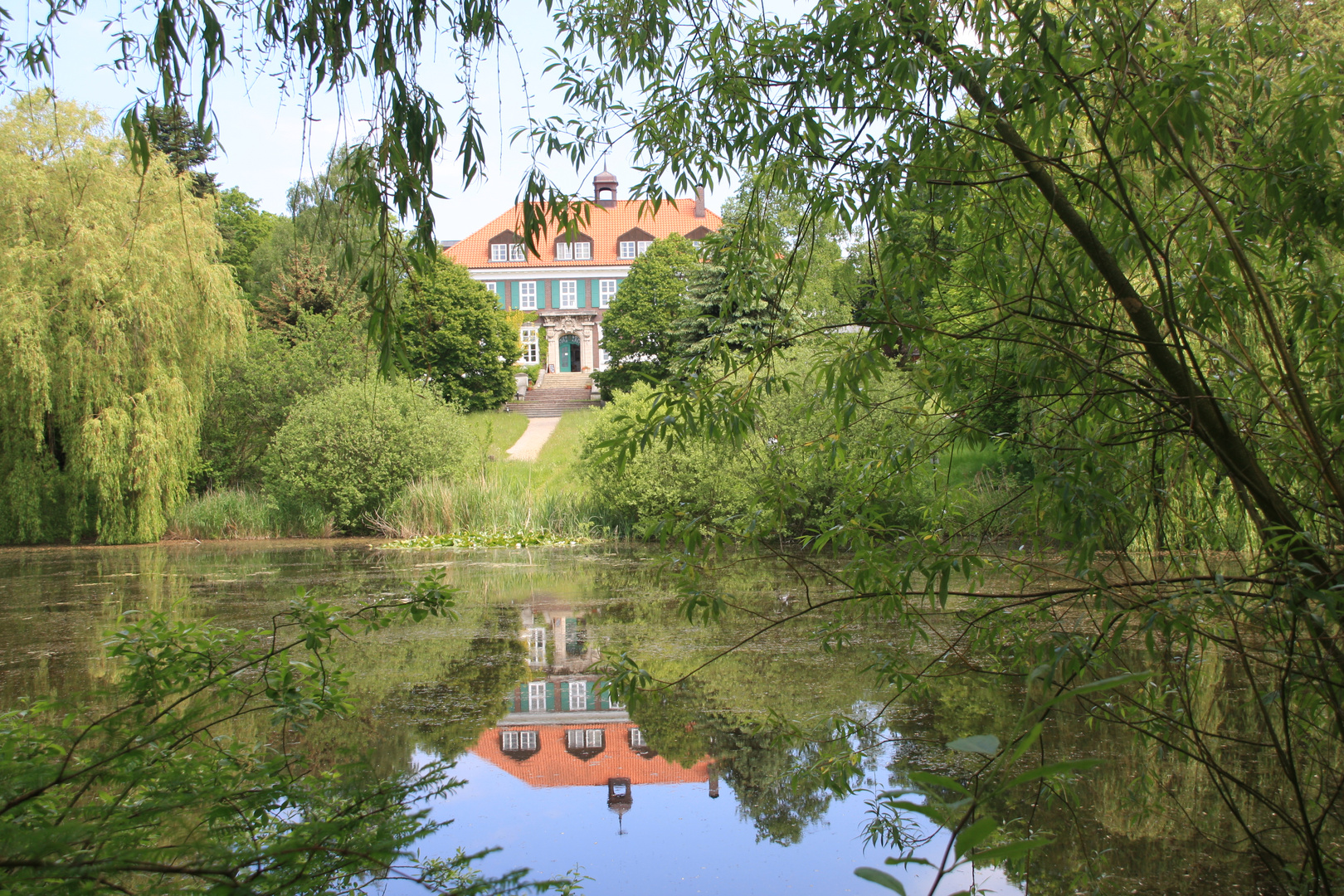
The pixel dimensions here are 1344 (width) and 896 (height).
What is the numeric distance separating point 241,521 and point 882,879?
60.5ft

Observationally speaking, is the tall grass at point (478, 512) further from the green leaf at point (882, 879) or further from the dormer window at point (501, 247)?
the dormer window at point (501, 247)

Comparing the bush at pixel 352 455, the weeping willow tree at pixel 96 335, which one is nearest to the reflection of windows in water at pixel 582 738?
the weeping willow tree at pixel 96 335

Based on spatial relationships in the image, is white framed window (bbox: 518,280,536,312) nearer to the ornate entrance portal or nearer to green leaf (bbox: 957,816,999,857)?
the ornate entrance portal

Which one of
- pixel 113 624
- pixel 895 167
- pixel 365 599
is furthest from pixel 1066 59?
pixel 113 624

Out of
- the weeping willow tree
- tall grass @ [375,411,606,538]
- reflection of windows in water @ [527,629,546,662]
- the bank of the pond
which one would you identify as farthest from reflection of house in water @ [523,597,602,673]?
the weeping willow tree

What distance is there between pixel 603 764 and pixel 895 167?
328cm

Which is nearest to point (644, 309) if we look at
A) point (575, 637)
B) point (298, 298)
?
point (298, 298)

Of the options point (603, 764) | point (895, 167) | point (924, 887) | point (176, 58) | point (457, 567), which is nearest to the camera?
point (176, 58)

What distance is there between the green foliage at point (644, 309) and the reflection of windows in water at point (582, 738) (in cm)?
2574

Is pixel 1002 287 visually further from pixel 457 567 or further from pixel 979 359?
pixel 457 567

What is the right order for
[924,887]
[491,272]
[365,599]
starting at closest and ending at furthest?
[924,887] < [365,599] < [491,272]

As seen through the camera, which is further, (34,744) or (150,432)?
(150,432)

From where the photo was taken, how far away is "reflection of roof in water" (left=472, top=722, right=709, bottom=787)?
4.51 m

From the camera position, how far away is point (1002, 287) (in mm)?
2840
